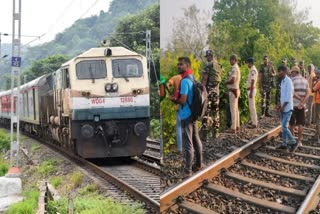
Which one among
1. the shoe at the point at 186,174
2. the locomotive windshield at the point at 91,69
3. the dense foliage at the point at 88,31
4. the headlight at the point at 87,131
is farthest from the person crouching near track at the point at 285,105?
the locomotive windshield at the point at 91,69

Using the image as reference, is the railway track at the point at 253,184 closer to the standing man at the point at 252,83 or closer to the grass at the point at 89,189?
the standing man at the point at 252,83

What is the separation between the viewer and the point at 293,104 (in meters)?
1.91

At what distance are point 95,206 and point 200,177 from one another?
3119mm

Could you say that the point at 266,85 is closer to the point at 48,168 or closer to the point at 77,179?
the point at 77,179

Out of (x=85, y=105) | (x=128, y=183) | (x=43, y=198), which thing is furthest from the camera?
(x=43, y=198)

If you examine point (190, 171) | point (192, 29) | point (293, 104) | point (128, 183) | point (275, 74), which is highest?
point (192, 29)

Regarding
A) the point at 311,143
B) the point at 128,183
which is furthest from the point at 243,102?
the point at 128,183

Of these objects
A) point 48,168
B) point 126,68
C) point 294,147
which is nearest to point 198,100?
point 294,147

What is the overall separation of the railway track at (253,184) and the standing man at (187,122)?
5 centimetres

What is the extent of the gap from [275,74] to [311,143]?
0.30 meters

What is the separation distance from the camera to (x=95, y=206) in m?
Answer: 4.79

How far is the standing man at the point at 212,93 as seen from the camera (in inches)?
72.9

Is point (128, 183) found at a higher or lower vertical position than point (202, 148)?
lower

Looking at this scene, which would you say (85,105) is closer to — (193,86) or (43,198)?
(43,198)
